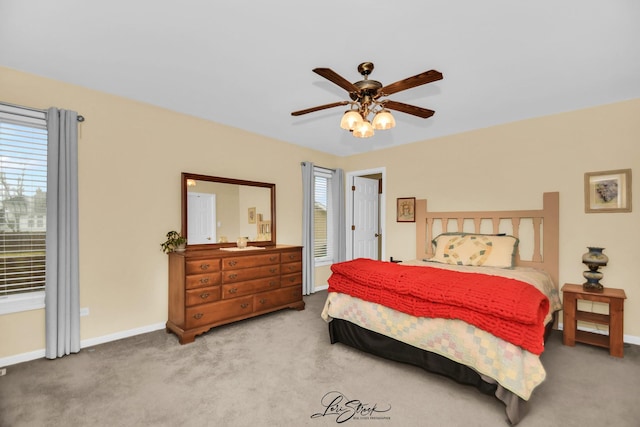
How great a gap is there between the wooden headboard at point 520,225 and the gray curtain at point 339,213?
149 centimetres

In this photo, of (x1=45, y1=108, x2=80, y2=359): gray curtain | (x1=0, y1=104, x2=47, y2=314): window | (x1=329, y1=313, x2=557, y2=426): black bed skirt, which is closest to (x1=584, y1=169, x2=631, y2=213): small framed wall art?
(x1=329, y1=313, x2=557, y2=426): black bed skirt

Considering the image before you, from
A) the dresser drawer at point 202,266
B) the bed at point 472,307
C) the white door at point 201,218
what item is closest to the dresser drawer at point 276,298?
the dresser drawer at point 202,266

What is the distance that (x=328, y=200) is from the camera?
557 centimetres

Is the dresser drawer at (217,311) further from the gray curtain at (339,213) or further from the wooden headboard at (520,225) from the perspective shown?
the wooden headboard at (520,225)

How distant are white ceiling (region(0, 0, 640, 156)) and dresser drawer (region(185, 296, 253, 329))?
2.26 meters

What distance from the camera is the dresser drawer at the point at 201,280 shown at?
312 cm

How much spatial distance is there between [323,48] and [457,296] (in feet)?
6.88

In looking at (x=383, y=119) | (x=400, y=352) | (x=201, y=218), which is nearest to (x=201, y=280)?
(x=201, y=218)

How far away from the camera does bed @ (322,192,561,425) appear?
188cm

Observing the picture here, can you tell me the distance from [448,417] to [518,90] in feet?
9.69

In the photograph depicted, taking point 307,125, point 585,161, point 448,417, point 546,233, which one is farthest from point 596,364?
point 307,125

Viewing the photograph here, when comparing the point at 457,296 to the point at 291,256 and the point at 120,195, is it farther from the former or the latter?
the point at 120,195

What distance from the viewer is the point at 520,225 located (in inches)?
149

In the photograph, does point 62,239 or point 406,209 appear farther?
point 406,209
